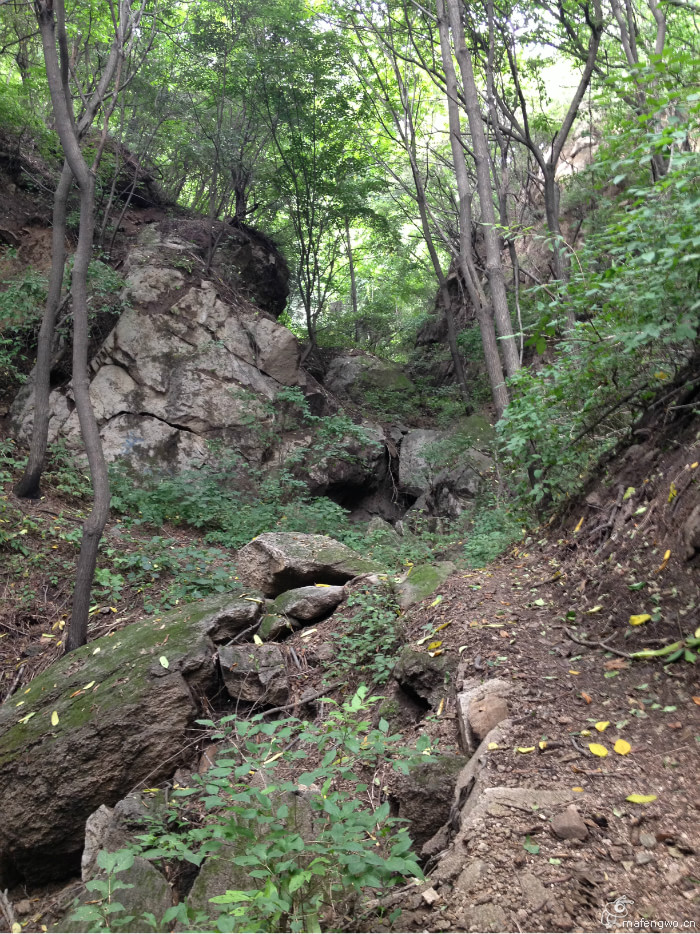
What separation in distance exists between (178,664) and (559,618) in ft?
9.72

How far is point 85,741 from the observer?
4.38 m

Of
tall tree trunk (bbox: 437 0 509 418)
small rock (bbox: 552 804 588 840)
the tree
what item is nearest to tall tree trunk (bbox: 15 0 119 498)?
the tree

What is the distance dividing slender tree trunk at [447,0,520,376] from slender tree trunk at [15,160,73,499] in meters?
5.86

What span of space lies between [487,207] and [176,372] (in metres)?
6.59

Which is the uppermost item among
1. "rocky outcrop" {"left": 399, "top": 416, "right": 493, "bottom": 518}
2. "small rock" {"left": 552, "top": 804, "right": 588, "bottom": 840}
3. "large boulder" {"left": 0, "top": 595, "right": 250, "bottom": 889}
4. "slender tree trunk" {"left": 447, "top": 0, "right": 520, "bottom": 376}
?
"slender tree trunk" {"left": 447, "top": 0, "right": 520, "bottom": 376}

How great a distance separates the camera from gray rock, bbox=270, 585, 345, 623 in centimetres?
570

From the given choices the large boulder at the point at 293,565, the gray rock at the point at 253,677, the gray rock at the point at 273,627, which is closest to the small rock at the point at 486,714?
the gray rock at the point at 253,677

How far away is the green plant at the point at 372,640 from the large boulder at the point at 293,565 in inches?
32.0

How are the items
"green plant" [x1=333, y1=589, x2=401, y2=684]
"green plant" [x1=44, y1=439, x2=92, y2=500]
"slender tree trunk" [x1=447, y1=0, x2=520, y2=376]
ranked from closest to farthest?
"green plant" [x1=333, y1=589, x2=401, y2=684] → "slender tree trunk" [x1=447, y1=0, x2=520, y2=376] → "green plant" [x1=44, y1=439, x2=92, y2=500]

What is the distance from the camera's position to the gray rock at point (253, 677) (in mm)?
4875

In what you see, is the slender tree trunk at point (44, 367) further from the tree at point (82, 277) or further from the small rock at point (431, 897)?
the small rock at point (431, 897)

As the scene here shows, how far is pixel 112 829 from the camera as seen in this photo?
360 centimetres

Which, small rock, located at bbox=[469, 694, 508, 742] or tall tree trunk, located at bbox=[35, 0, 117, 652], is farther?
tall tree trunk, located at bbox=[35, 0, 117, 652]

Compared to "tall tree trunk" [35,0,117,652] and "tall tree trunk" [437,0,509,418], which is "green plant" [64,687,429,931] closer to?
"tall tree trunk" [35,0,117,652]
